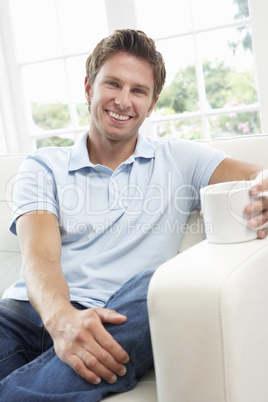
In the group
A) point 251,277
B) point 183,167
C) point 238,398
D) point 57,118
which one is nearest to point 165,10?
point 57,118

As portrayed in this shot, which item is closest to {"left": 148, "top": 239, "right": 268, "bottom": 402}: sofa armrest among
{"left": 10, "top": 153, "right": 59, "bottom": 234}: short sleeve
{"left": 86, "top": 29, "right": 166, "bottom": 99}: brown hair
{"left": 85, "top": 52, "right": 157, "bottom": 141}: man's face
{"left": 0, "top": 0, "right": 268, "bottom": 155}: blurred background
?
{"left": 10, "top": 153, "right": 59, "bottom": 234}: short sleeve

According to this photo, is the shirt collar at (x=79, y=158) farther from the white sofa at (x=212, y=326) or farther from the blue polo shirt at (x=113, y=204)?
the white sofa at (x=212, y=326)

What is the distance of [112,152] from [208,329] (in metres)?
0.84

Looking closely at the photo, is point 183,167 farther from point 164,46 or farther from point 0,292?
point 164,46

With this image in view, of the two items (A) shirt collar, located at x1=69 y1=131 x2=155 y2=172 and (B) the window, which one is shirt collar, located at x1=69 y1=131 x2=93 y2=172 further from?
(B) the window

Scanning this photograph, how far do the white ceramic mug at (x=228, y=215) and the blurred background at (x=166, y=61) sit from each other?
152cm

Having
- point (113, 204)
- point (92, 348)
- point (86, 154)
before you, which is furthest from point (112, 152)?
point (92, 348)

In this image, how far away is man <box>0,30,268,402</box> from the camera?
40.3 inches

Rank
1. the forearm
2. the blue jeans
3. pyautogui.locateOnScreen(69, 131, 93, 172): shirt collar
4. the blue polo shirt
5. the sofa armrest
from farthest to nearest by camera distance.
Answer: pyautogui.locateOnScreen(69, 131, 93, 172): shirt collar → the blue polo shirt → the forearm → the blue jeans → the sofa armrest

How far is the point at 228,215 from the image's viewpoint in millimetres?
Answer: 1027

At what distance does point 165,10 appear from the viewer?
102 inches

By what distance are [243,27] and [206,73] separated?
0.28 meters

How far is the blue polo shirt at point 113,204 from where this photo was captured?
1393 millimetres

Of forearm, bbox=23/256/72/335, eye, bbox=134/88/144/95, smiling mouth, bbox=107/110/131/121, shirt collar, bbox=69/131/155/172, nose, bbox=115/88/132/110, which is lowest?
forearm, bbox=23/256/72/335
